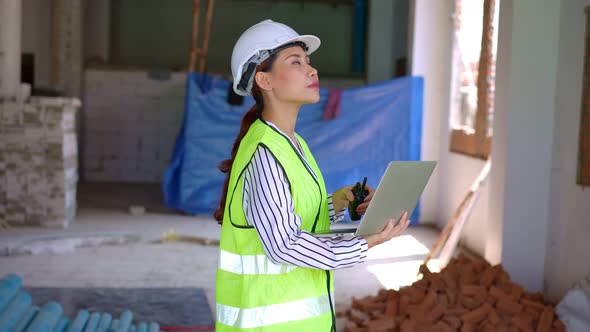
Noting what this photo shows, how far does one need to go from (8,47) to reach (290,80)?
20.4 ft

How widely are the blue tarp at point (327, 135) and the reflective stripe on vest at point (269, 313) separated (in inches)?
247

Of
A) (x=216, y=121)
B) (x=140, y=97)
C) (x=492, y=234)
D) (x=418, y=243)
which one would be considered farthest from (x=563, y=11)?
(x=140, y=97)

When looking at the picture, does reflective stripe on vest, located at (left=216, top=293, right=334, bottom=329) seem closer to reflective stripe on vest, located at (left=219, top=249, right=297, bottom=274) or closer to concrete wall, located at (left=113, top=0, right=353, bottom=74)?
reflective stripe on vest, located at (left=219, top=249, right=297, bottom=274)

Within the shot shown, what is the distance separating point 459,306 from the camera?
13.0ft

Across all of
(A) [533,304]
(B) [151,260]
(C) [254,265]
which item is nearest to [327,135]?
(B) [151,260]

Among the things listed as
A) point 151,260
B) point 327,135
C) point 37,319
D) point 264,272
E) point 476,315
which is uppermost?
point 264,272

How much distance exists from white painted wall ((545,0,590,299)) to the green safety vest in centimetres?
286

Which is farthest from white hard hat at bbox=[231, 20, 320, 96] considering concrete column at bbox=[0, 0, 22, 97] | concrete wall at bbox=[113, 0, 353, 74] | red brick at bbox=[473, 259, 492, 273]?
concrete wall at bbox=[113, 0, 353, 74]

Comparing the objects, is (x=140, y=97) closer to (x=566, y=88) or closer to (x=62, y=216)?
(x=62, y=216)

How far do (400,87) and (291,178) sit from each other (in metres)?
6.52

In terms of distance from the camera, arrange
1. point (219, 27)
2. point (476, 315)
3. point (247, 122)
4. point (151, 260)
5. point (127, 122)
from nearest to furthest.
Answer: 1. point (247, 122)
2. point (476, 315)
3. point (151, 260)
4. point (127, 122)
5. point (219, 27)

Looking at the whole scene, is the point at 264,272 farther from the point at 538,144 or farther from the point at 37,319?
the point at 538,144

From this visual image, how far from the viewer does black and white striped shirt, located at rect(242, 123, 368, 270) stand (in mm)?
1557

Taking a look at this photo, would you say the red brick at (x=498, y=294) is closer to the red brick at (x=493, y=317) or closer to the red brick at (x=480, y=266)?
the red brick at (x=493, y=317)
